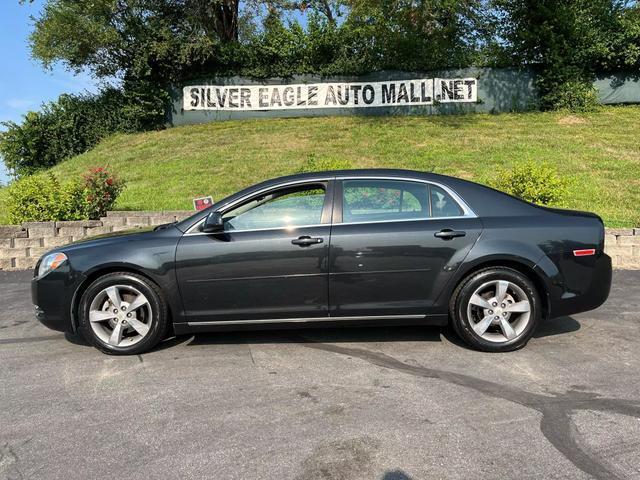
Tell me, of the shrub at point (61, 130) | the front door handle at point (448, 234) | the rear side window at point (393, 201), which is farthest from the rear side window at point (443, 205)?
the shrub at point (61, 130)

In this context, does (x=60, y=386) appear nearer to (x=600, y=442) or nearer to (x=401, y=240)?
(x=401, y=240)

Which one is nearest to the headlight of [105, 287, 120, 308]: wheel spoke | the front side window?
[105, 287, 120, 308]: wheel spoke

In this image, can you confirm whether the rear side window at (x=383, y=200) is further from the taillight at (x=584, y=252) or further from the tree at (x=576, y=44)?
the tree at (x=576, y=44)

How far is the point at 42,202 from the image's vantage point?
348 inches

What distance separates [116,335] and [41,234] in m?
5.03

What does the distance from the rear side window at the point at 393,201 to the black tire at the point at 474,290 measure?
566 millimetres

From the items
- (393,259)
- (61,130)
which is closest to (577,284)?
(393,259)

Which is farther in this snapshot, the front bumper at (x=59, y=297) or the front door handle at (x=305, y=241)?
the front bumper at (x=59, y=297)

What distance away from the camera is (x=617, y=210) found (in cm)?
930

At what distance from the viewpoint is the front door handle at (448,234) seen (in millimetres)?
4184

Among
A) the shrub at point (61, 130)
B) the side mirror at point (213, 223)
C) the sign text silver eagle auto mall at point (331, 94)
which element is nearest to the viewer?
the side mirror at point (213, 223)

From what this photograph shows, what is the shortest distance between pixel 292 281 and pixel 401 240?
96 centimetres

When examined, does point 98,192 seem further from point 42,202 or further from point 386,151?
point 386,151

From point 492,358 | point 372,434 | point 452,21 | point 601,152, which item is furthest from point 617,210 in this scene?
point 452,21
